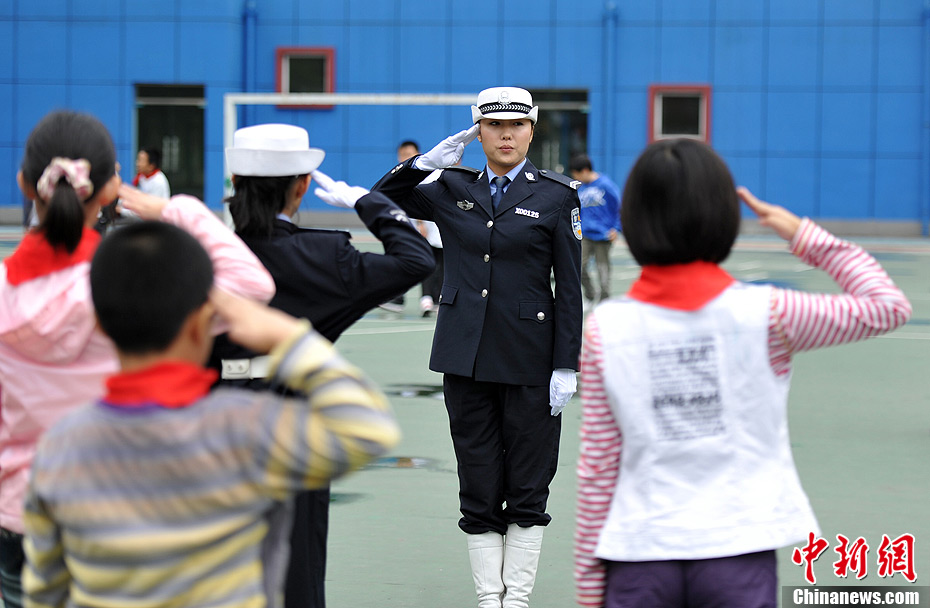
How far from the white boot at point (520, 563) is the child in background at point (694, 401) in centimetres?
200

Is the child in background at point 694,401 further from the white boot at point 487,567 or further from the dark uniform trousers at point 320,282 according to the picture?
the white boot at point 487,567

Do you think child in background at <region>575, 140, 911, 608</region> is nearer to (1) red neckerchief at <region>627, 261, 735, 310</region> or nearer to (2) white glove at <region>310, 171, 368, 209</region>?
(1) red neckerchief at <region>627, 261, 735, 310</region>

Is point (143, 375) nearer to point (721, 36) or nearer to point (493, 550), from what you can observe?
point (493, 550)

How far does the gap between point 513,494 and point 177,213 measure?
7.25ft

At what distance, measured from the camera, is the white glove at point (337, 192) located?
3.59 m

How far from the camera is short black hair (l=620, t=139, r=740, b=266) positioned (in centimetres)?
271

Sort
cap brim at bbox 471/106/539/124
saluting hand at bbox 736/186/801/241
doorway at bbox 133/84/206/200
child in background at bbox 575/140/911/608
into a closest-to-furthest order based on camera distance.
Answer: child in background at bbox 575/140/911/608, saluting hand at bbox 736/186/801/241, cap brim at bbox 471/106/539/124, doorway at bbox 133/84/206/200

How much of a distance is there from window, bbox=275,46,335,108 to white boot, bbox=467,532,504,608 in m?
25.8

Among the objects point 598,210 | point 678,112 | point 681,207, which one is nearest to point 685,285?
point 681,207

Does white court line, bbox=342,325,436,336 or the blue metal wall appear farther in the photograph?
the blue metal wall

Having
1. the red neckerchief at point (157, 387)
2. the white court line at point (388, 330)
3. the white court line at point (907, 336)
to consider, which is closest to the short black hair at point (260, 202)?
the red neckerchief at point (157, 387)

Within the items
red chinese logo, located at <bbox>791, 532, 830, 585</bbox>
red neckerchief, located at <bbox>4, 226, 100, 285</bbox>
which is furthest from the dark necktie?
red neckerchief, located at <bbox>4, 226, 100, 285</bbox>

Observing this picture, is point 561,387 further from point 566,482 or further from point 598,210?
point 598,210

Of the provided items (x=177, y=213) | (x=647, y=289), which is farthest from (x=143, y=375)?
(x=647, y=289)
